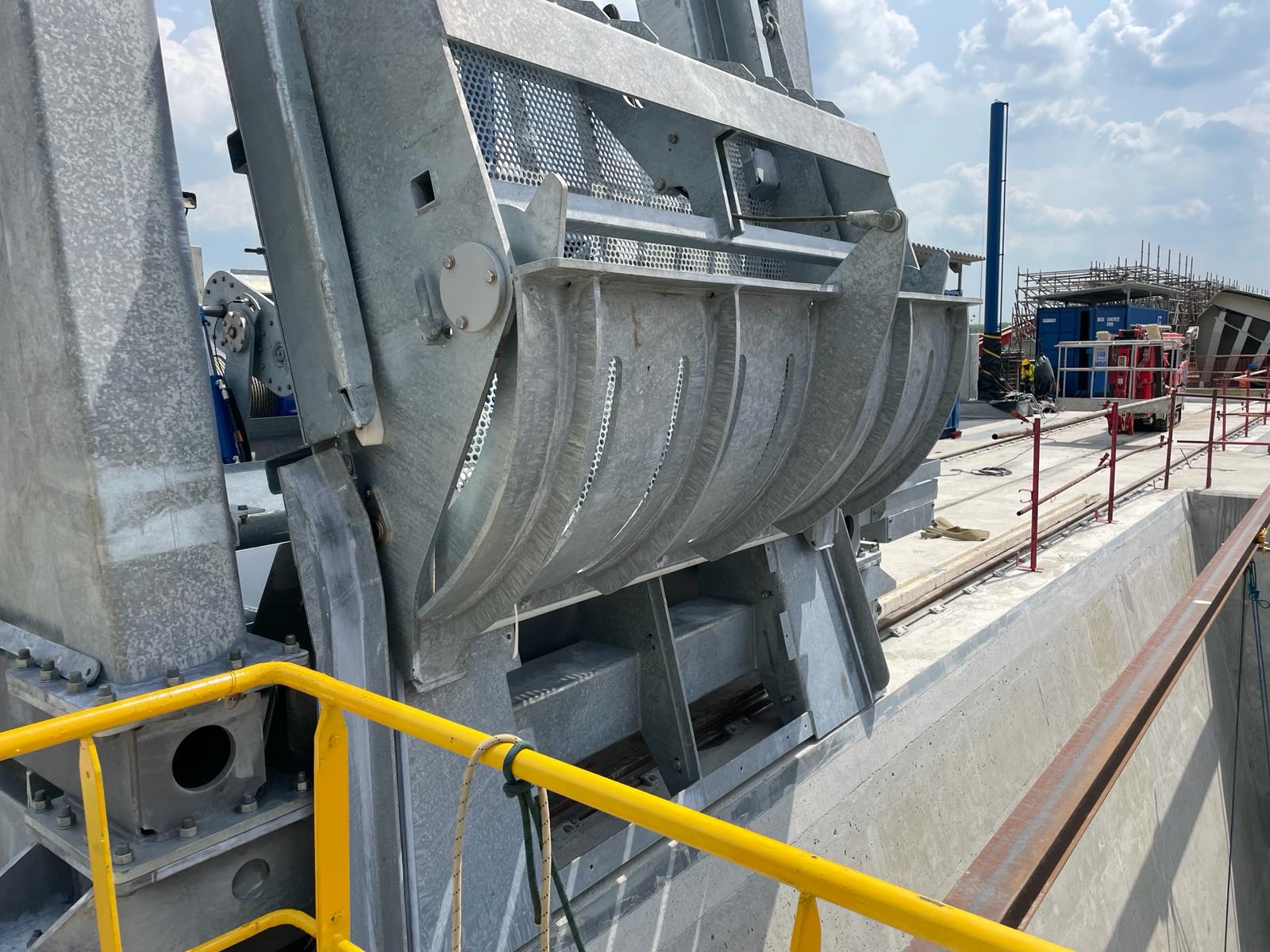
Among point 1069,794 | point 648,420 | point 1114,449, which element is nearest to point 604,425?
point 648,420

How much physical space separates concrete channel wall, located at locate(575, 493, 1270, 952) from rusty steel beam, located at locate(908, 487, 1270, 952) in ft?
3.57

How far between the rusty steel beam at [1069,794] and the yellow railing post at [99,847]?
1.51m

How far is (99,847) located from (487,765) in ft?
2.55

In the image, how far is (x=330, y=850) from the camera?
6.42 ft

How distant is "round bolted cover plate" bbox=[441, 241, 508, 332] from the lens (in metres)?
1.87

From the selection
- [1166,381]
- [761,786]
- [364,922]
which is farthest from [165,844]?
[1166,381]

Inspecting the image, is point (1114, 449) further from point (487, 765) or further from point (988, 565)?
point (487, 765)

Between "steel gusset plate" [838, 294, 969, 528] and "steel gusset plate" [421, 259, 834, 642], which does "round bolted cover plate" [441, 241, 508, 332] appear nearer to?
"steel gusset plate" [421, 259, 834, 642]

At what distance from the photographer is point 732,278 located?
2.28 meters

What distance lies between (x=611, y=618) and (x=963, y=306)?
1.83 metres

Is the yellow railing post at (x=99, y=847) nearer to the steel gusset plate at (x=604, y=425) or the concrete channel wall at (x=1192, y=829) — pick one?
the steel gusset plate at (x=604, y=425)

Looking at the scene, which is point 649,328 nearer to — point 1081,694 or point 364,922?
point 364,922

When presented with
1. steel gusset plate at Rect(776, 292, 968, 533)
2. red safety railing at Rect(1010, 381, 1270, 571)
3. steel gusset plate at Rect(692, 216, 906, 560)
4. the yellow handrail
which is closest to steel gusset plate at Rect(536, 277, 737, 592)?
steel gusset plate at Rect(692, 216, 906, 560)

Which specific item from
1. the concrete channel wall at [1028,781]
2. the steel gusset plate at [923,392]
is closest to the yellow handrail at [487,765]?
the concrete channel wall at [1028,781]
